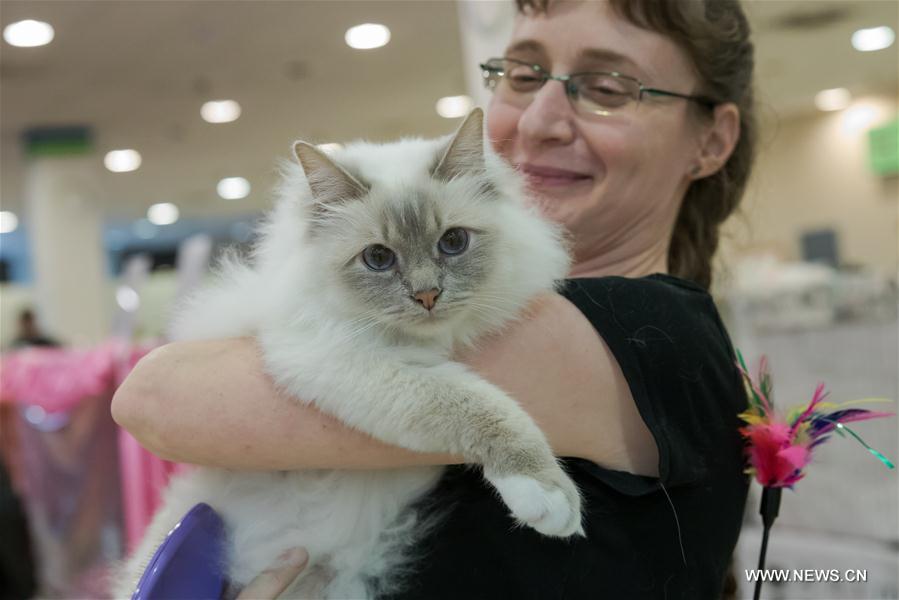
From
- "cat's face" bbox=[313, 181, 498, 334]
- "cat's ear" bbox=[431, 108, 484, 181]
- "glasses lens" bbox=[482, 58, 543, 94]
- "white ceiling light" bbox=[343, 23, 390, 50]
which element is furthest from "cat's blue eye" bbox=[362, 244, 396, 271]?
"white ceiling light" bbox=[343, 23, 390, 50]

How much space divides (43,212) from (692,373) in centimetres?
806

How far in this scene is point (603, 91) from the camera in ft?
4.33

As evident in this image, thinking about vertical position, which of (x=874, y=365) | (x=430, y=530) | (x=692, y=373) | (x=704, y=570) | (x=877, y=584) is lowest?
(x=877, y=584)

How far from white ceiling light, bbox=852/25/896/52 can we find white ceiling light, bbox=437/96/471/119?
11.1ft

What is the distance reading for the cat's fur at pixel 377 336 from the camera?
36.9 inches

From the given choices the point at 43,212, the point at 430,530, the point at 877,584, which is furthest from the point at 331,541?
the point at 43,212

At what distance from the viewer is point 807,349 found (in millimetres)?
2361

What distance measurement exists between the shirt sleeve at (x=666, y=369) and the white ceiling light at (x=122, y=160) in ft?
28.1

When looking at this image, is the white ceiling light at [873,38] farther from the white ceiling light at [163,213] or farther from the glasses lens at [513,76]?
the white ceiling light at [163,213]

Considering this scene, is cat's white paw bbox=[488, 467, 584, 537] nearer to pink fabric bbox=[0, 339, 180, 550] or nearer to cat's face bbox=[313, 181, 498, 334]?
cat's face bbox=[313, 181, 498, 334]

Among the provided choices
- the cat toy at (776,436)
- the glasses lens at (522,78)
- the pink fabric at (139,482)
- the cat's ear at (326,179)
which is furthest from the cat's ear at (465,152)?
the pink fabric at (139,482)

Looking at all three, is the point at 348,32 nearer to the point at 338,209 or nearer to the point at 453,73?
the point at 453,73

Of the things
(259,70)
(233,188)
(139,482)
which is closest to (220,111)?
(259,70)

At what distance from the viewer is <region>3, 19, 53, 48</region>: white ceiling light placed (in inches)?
202
